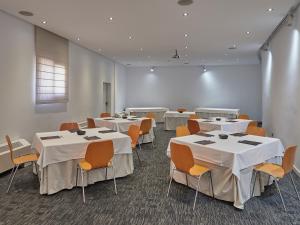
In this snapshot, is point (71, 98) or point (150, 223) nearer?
point (150, 223)

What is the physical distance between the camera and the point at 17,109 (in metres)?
5.18

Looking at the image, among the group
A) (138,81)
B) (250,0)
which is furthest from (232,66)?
(250,0)

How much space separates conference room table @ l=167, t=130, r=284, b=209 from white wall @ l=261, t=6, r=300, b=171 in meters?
1.39

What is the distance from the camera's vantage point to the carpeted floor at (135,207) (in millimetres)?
2830

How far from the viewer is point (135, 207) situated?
3170 millimetres

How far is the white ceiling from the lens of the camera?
4344 millimetres

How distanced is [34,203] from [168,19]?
14.3 feet

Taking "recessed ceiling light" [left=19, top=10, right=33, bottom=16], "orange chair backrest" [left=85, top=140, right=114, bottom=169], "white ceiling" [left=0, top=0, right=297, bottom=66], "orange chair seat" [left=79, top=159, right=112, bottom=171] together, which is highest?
"white ceiling" [left=0, top=0, right=297, bottom=66]

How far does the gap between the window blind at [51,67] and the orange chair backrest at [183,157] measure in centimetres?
413

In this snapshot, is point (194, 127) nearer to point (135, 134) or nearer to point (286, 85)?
point (135, 134)

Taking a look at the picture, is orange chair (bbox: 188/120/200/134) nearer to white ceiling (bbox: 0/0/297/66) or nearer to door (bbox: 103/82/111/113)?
white ceiling (bbox: 0/0/297/66)

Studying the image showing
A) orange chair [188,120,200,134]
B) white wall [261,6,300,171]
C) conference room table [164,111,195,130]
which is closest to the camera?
white wall [261,6,300,171]

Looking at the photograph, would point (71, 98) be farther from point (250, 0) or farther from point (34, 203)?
point (250, 0)

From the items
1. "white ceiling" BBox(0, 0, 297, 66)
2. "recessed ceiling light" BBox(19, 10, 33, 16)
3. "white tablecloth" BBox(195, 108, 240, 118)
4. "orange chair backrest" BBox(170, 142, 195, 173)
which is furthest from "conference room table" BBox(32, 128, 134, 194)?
"white tablecloth" BBox(195, 108, 240, 118)
